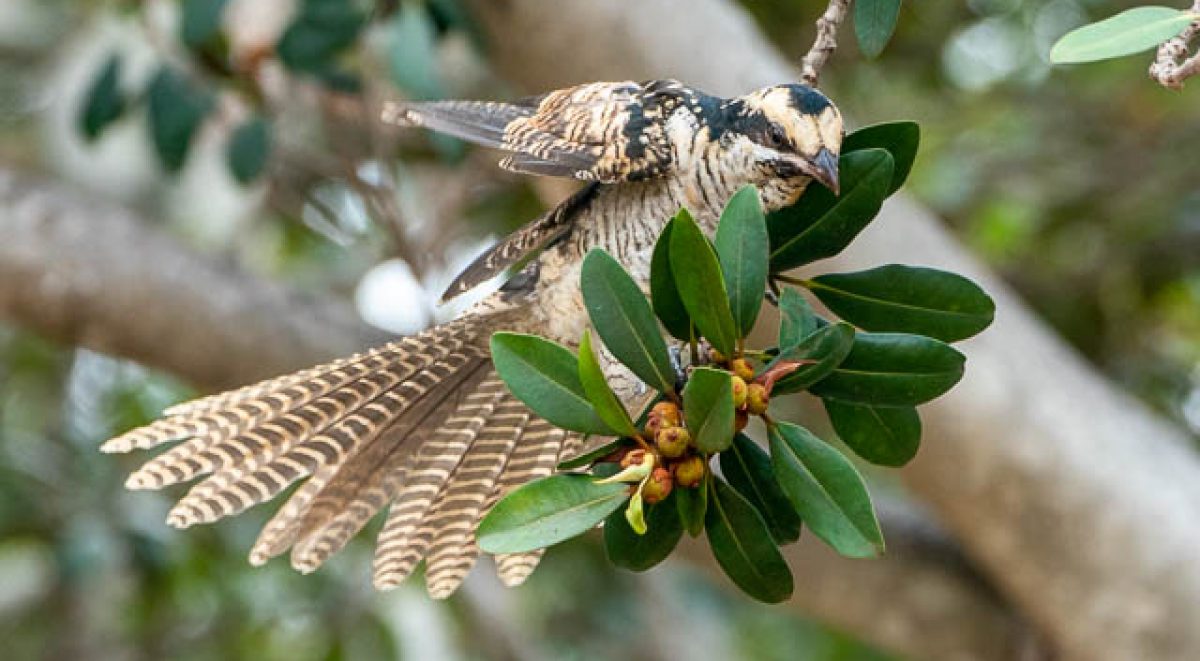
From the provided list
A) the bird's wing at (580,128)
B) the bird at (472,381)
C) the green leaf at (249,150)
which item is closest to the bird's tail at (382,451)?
the bird at (472,381)

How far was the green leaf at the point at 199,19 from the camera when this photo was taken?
278 centimetres

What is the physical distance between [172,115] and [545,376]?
2010 millimetres

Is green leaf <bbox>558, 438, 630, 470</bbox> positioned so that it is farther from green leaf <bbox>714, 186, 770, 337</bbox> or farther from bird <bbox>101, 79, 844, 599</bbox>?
bird <bbox>101, 79, 844, 599</bbox>

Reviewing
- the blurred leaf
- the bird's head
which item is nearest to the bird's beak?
the bird's head

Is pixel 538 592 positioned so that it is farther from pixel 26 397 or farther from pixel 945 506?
pixel 945 506

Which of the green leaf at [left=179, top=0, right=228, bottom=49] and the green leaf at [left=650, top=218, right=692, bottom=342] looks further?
the green leaf at [left=179, top=0, right=228, bottom=49]

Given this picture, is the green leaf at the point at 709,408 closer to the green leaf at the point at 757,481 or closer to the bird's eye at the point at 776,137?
the green leaf at the point at 757,481

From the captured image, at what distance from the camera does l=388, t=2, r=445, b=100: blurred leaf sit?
2.61m

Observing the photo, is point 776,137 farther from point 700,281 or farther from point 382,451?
point 382,451

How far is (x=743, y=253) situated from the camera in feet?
4.02

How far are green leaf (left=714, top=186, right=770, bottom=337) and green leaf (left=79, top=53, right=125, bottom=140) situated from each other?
212cm

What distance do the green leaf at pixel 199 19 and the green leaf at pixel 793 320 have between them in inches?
70.8

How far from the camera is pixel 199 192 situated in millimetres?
3807

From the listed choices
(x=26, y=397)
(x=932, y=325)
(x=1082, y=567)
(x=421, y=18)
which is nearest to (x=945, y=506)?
(x=1082, y=567)
